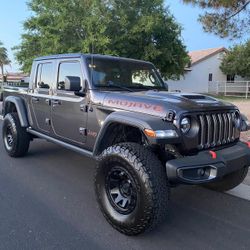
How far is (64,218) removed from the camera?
3.74 metres

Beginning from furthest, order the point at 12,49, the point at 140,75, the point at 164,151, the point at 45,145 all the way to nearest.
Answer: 1. the point at 12,49
2. the point at 45,145
3. the point at 140,75
4. the point at 164,151

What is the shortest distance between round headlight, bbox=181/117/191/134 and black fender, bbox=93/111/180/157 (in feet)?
0.36

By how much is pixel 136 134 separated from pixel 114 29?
19.3 meters

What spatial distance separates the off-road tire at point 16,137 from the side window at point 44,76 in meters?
0.95

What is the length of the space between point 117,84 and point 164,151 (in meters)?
1.49

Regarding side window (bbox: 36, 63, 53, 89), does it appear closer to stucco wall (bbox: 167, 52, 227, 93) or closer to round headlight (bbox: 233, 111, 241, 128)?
round headlight (bbox: 233, 111, 241, 128)

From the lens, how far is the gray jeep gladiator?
321 centimetres

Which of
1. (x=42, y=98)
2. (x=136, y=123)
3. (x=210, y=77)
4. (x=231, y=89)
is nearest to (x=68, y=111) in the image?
(x=42, y=98)

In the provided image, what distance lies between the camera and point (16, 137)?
5.96 meters

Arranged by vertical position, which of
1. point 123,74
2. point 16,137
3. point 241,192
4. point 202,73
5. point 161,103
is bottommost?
point 241,192

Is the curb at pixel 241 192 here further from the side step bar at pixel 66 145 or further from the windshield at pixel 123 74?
the side step bar at pixel 66 145

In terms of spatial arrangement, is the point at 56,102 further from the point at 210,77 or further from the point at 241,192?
the point at 210,77

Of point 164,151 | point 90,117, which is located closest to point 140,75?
point 90,117

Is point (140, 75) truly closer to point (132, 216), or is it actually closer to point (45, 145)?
point (132, 216)
